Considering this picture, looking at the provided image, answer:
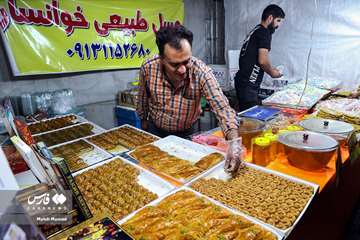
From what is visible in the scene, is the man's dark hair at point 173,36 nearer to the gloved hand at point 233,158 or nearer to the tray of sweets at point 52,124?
the gloved hand at point 233,158

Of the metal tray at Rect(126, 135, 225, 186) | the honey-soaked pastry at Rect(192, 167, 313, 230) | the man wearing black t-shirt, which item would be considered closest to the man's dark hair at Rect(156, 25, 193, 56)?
the metal tray at Rect(126, 135, 225, 186)

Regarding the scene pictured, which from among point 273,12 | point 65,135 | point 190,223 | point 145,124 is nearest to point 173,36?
point 145,124

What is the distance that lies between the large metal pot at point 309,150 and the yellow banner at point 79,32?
292cm

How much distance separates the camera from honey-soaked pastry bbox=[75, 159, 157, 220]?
1132 millimetres

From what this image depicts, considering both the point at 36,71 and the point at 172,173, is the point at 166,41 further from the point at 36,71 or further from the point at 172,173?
the point at 36,71

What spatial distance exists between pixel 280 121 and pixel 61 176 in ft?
5.94

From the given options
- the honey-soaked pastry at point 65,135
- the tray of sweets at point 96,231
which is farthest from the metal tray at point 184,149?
the honey-soaked pastry at point 65,135

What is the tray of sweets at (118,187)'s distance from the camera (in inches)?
44.9

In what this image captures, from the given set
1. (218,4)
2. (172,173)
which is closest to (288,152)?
(172,173)

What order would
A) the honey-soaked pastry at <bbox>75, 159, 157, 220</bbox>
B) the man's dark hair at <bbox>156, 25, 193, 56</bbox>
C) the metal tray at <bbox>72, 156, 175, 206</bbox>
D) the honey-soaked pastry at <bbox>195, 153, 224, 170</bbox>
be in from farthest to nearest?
the man's dark hair at <bbox>156, 25, 193, 56</bbox>, the honey-soaked pastry at <bbox>195, 153, 224, 170</bbox>, the metal tray at <bbox>72, 156, 175, 206</bbox>, the honey-soaked pastry at <bbox>75, 159, 157, 220</bbox>

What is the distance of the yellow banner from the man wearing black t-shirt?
1.30m

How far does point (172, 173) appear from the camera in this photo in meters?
1.36

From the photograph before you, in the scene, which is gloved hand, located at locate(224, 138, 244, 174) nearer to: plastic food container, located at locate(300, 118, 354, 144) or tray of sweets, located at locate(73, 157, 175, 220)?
tray of sweets, located at locate(73, 157, 175, 220)

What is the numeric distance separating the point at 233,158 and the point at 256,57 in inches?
90.5
